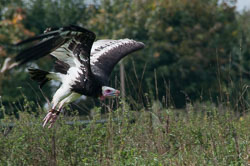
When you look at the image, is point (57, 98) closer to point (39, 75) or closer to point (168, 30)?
point (39, 75)

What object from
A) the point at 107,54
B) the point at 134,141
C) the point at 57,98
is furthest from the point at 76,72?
the point at 134,141

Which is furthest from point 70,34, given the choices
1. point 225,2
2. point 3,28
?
point 225,2

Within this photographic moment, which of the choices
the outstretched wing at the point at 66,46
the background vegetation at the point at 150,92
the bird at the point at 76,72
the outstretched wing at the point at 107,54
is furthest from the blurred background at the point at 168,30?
the outstretched wing at the point at 66,46

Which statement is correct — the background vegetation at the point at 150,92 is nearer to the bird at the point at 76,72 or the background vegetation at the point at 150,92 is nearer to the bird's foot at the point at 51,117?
the bird's foot at the point at 51,117

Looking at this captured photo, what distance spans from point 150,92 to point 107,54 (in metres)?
1.86

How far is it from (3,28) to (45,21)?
469 cm

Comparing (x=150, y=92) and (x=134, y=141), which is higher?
(x=150, y=92)

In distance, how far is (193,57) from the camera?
24359mm

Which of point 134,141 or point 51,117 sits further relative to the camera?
point 51,117

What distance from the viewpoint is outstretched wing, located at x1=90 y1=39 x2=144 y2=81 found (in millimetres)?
8828

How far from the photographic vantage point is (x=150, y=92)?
7723mm

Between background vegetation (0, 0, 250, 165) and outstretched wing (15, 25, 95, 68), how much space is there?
749 millimetres

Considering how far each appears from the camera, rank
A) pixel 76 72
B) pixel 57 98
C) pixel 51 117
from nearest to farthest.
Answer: pixel 51 117 < pixel 57 98 < pixel 76 72

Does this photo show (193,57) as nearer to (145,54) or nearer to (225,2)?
(145,54)
